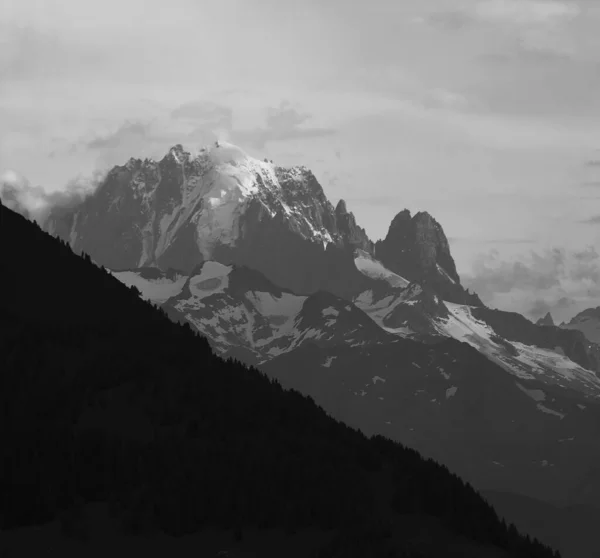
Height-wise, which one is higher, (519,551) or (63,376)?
(63,376)

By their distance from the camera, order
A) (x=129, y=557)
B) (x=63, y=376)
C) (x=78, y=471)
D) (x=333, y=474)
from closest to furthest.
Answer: (x=129, y=557) → (x=78, y=471) → (x=333, y=474) → (x=63, y=376)

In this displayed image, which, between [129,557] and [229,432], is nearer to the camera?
[129,557]

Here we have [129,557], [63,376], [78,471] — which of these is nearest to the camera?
[129,557]

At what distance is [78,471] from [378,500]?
35540mm

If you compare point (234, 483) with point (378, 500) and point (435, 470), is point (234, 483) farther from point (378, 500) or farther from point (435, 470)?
point (435, 470)

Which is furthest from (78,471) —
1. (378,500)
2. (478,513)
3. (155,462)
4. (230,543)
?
(478,513)

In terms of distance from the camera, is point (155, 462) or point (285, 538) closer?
point (285, 538)

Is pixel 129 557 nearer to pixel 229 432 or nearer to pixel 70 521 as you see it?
pixel 70 521

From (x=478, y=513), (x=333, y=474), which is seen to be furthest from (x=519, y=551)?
(x=333, y=474)

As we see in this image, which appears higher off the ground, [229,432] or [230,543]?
[229,432]

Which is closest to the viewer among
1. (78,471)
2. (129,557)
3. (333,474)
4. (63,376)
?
(129,557)

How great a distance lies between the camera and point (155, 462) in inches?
7018

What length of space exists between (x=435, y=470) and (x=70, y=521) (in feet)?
178

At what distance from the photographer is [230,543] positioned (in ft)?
536
